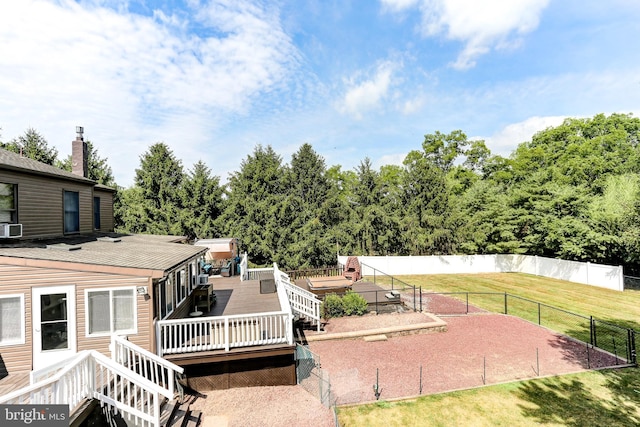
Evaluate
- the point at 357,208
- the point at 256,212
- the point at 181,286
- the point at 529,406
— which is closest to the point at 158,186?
the point at 256,212

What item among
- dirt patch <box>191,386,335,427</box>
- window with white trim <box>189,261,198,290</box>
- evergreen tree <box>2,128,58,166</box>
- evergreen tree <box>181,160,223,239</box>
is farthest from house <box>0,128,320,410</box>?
evergreen tree <box>2,128,58,166</box>

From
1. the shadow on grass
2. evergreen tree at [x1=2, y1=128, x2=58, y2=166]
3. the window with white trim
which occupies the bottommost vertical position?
the shadow on grass

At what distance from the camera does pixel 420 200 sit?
102ft

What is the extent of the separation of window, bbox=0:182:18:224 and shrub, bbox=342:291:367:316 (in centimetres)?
1316

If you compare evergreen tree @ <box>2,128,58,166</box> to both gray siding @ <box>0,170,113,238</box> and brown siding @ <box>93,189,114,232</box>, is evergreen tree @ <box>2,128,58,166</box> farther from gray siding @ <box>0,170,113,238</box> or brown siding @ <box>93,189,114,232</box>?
gray siding @ <box>0,170,113,238</box>

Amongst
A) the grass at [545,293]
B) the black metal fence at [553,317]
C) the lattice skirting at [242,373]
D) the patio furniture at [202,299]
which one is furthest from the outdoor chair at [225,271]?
the black metal fence at [553,317]

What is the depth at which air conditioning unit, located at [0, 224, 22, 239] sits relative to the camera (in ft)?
28.4

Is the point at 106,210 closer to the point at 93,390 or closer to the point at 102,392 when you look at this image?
the point at 93,390

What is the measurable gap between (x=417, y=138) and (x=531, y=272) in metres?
28.9

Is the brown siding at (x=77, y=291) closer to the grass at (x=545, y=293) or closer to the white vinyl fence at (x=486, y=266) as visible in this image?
the grass at (x=545, y=293)

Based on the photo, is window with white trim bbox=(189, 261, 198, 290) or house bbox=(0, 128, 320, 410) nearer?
house bbox=(0, 128, 320, 410)

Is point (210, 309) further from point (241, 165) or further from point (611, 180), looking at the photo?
point (611, 180)

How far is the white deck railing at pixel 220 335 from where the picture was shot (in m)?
8.36

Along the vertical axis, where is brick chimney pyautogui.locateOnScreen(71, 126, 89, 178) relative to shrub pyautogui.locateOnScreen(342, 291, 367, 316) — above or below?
above
